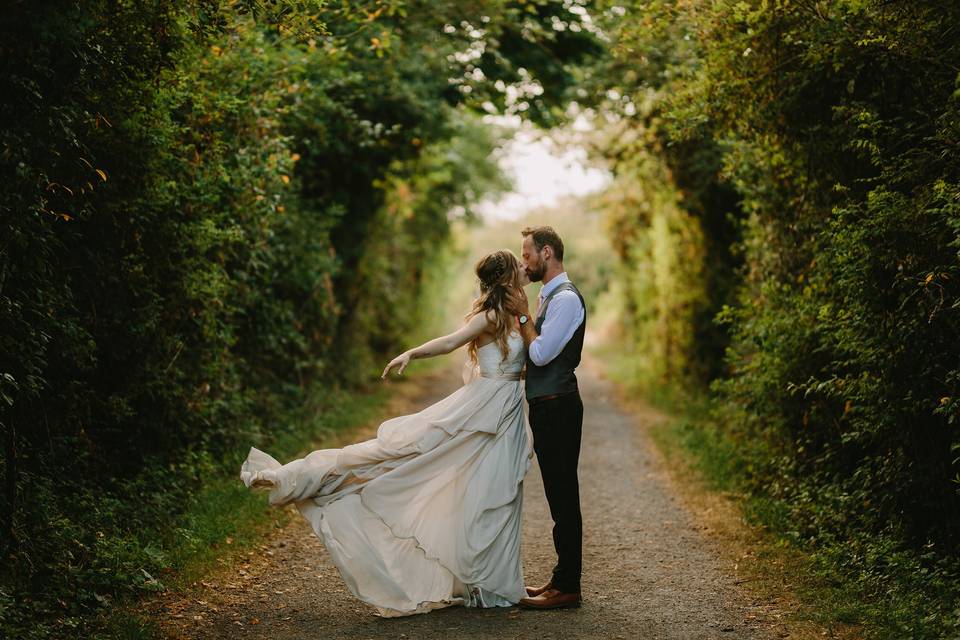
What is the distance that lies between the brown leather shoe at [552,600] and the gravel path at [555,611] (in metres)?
0.05

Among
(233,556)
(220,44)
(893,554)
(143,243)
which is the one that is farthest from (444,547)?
(220,44)

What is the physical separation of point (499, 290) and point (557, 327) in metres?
0.44

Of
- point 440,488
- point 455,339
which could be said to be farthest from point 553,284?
point 440,488

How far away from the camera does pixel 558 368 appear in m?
5.87

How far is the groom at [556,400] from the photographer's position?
230 inches

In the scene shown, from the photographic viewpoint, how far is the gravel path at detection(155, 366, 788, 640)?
5.57 meters

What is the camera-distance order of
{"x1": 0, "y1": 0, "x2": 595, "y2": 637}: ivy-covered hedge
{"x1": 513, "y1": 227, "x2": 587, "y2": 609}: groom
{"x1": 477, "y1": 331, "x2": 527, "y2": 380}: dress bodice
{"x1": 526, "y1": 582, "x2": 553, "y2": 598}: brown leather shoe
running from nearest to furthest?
{"x1": 0, "y1": 0, "x2": 595, "y2": 637}: ivy-covered hedge, {"x1": 513, "y1": 227, "x2": 587, "y2": 609}: groom, {"x1": 477, "y1": 331, "x2": 527, "y2": 380}: dress bodice, {"x1": 526, "y1": 582, "x2": 553, "y2": 598}: brown leather shoe

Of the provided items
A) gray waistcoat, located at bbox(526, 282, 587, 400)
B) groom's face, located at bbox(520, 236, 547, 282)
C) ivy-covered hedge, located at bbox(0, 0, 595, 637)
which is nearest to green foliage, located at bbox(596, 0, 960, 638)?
gray waistcoat, located at bbox(526, 282, 587, 400)

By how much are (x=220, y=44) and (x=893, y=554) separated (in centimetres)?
680

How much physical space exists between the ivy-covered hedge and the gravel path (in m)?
0.72

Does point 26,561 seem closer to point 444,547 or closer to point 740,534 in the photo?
point 444,547

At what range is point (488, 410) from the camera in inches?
234

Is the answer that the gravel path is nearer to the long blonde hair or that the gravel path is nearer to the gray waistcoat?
the gray waistcoat

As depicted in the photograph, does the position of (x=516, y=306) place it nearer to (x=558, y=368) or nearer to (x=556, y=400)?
(x=558, y=368)
